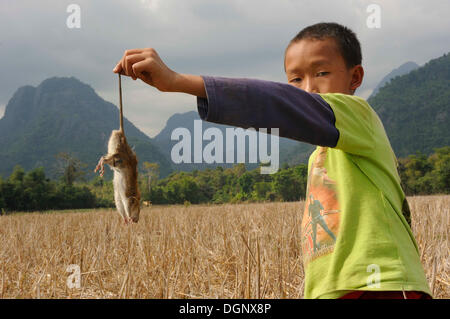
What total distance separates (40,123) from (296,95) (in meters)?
139

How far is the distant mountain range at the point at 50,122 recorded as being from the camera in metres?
87.9

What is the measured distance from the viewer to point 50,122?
124000mm

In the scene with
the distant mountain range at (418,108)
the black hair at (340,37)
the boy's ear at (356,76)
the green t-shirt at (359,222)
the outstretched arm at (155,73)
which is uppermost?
the distant mountain range at (418,108)

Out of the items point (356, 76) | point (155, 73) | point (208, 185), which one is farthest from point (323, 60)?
point (208, 185)

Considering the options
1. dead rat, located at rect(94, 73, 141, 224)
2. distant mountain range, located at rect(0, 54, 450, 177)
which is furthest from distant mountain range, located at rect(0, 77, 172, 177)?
dead rat, located at rect(94, 73, 141, 224)

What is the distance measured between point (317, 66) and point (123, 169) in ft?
2.93

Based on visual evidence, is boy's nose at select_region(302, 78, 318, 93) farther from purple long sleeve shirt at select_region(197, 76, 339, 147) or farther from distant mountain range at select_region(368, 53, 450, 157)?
distant mountain range at select_region(368, 53, 450, 157)

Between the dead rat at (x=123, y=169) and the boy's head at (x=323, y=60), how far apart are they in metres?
0.72

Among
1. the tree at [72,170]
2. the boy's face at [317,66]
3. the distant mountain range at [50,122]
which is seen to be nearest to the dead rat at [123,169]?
the boy's face at [317,66]

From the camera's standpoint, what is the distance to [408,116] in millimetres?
78000

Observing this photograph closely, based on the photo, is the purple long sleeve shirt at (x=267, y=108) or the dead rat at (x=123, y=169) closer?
the purple long sleeve shirt at (x=267, y=108)

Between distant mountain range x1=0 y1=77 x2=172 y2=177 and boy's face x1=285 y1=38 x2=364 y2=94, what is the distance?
7455cm

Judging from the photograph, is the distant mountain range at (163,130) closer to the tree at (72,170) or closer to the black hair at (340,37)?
the tree at (72,170)
